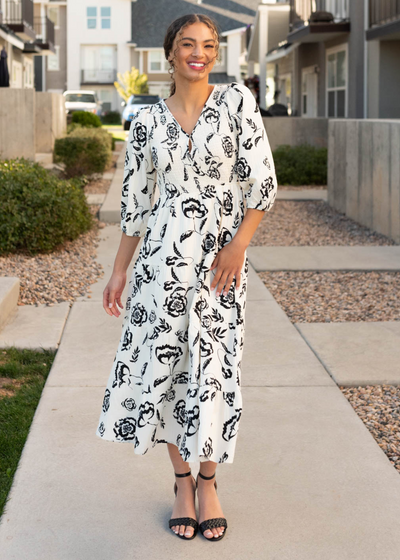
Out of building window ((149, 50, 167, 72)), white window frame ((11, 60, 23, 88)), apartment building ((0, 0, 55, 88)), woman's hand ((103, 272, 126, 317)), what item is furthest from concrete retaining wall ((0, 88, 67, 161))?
building window ((149, 50, 167, 72))

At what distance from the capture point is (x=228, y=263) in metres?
2.58

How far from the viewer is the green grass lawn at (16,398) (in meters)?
3.41

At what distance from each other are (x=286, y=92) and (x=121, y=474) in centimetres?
2463

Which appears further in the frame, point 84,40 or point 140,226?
point 84,40

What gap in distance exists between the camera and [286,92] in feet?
86.9

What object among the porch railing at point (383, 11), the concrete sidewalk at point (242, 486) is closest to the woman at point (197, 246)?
the concrete sidewalk at point (242, 486)

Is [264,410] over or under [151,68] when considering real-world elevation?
under

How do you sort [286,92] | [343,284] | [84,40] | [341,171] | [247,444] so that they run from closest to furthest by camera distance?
[247,444]
[343,284]
[341,171]
[286,92]
[84,40]

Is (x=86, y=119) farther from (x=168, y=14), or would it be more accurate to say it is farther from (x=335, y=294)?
(x=168, y=14)

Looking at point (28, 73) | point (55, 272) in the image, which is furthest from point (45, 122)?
point (28, 73)

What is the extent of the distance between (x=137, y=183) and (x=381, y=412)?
6.57ft

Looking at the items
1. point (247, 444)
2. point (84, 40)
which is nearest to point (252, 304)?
point (247, 444)

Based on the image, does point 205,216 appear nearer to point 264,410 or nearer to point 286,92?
point 264,410

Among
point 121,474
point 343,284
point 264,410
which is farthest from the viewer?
point 343,284
